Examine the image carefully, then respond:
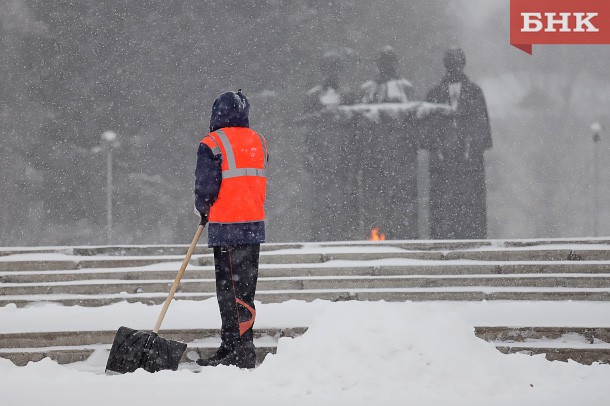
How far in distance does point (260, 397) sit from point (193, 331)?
194cm

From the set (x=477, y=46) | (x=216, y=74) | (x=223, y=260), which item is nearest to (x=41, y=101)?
(x=216, y=74)

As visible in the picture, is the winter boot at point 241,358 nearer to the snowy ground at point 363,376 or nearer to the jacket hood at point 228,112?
the snowy ground at point 363,376

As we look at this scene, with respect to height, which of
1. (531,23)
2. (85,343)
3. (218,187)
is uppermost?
(531,23)

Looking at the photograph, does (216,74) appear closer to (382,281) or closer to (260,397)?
(382,281)

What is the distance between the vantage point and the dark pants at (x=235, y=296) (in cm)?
557

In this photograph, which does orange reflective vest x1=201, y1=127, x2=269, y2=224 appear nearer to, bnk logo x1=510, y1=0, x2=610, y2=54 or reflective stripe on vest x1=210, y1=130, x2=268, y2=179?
reflective stripe on vest x1=210, y1=130, x2=268, y2=179

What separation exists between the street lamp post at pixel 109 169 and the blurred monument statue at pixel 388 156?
15.0ft

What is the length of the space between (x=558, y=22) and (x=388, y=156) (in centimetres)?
336

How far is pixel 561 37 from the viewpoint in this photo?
40.9ft

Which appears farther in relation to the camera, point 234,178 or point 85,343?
point 85,343

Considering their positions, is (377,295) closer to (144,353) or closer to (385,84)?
(144,353)

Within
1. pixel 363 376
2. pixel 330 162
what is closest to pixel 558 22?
pixel 330 162

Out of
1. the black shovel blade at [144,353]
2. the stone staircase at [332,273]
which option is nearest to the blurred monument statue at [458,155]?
the stone staircase at [332,273]

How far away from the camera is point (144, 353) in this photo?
525 cm
